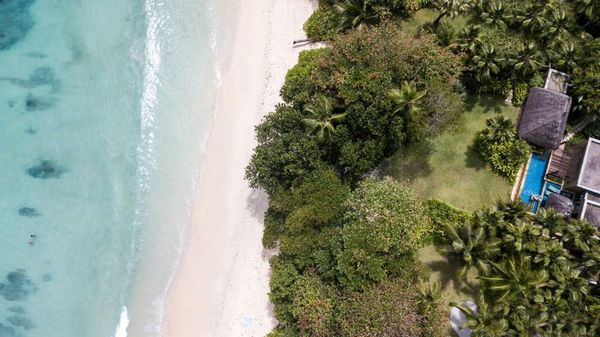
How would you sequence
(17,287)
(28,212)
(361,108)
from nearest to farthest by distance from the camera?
(361,108), (17,287), (28,212)

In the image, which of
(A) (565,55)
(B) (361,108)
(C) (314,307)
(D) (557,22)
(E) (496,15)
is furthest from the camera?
(E) (496,15)

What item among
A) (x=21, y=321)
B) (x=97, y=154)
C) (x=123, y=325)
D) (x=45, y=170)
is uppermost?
(x=97, y=154)

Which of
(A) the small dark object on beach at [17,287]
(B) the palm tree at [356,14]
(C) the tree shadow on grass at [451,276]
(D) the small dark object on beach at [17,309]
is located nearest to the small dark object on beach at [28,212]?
(A) the small dark object on beach at [17,287]

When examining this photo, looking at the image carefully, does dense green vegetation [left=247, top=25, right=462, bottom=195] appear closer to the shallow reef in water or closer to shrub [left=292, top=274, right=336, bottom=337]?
shrub [left=292, top=274, right=336, bottom=337]

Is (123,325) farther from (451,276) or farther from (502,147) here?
(502,147)

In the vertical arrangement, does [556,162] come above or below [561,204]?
above

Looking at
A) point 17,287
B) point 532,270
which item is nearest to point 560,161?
point 532,270

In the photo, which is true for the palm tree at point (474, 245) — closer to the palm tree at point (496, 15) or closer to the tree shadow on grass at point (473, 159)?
the tree shadow on grass at point (473, 159)
